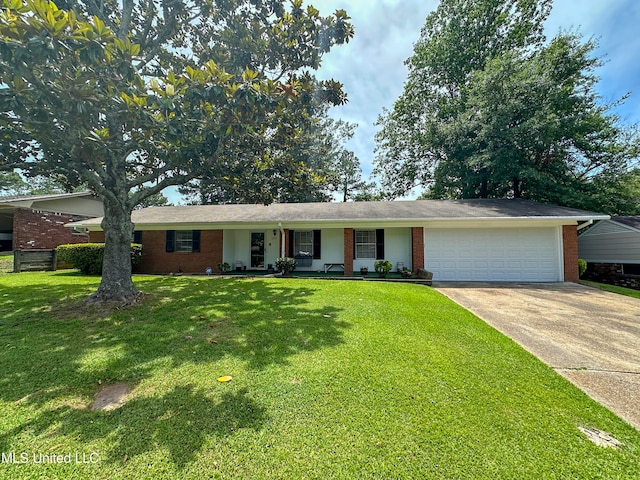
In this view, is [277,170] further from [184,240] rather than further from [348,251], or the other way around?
[184,240]

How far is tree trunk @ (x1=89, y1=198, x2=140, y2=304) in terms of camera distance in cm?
621

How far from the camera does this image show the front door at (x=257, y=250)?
45.3 ft

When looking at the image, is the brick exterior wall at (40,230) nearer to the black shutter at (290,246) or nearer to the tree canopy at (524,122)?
the black shutter at (290,246)

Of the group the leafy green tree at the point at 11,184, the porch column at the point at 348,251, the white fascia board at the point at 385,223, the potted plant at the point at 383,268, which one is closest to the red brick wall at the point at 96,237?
the white fascia board at the point at 385,223

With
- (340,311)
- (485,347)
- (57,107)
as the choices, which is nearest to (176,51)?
(57,107)

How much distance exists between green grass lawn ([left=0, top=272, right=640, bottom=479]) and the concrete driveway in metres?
0.35

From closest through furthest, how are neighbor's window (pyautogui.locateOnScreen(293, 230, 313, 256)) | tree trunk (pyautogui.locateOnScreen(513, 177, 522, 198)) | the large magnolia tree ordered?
the large magnolia tree, neighbor's window (pyautogui.locateOnScreen(293, 230, 313, 256)), tree trunk (pyautogui.locateOnScreen(513, 177, 522, 198))

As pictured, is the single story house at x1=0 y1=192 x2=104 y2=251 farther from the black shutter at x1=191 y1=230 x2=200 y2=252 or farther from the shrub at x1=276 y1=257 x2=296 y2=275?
the shrub at x1=276 y1=257 x2=296 y2=275

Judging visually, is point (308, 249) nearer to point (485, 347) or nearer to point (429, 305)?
point (429, 305)

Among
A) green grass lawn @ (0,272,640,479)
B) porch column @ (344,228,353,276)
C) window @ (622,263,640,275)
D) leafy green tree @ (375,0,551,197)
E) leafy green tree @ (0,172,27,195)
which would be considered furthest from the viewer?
leafy green tree @ (0,172,27,195)

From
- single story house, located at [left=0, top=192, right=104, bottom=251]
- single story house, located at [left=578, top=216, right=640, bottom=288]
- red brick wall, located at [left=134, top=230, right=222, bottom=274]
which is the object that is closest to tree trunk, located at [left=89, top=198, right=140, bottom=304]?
red brick wall, located at [left=134, top=230, right=222, bottom=274]

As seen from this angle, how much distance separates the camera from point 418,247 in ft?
37.7

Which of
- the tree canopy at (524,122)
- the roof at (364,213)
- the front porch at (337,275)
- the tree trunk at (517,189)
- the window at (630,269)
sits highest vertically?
the tree canopy at (524,122)

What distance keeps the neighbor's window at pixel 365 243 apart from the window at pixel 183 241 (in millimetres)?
7687
